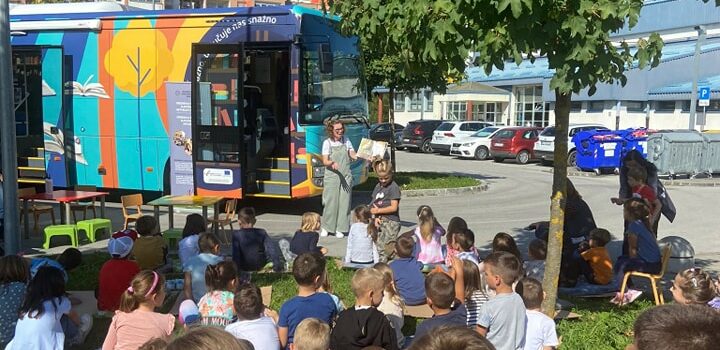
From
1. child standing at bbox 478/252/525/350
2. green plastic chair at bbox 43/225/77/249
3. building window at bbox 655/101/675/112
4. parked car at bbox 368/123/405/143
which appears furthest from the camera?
building window at bbox 655/101/675/112

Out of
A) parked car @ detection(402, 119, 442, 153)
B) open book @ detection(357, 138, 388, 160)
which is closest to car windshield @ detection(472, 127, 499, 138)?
parked car @ detection(402, 119, 442, 153)

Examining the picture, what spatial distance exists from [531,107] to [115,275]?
44.4m

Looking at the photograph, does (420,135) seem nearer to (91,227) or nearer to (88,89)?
(88,89)

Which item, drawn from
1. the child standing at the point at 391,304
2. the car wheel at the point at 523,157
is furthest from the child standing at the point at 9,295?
the car wheel at the point at 523,157

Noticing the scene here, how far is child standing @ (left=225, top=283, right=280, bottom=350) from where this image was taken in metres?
4.98

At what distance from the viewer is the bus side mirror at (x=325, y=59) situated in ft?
→ 42.1

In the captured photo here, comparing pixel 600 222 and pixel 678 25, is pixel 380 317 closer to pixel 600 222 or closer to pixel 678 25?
pixel 600 222

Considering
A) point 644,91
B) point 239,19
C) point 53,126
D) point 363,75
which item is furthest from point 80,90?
point 644,91

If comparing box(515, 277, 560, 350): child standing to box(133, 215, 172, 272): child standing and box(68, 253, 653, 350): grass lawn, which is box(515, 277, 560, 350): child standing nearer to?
box(68, 253, 653, 350): grass lawn

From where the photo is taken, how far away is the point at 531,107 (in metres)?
48.5

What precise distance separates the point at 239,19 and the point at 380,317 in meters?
9.48

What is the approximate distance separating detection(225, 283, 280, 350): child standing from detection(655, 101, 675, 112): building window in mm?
37544

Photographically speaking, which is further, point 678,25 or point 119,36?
point 678,25

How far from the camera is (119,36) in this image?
14.1m
